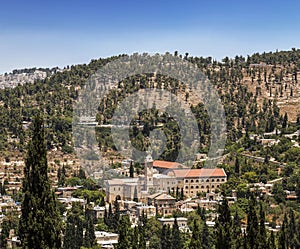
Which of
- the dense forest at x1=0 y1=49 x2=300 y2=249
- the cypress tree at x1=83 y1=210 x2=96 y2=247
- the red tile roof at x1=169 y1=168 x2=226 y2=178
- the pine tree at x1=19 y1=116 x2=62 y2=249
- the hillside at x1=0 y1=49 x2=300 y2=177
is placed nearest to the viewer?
the pine tree at x1=19 y1=116 x2=62 y2=249

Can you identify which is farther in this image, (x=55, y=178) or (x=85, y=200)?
(x=55, y=178)

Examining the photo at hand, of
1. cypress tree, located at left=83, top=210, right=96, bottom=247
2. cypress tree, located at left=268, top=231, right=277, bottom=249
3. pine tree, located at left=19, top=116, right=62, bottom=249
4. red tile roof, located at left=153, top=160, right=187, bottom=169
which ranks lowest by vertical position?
cypress tree, located at left=83, top=210, right=96, bottom=247

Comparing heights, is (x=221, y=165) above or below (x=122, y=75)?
below

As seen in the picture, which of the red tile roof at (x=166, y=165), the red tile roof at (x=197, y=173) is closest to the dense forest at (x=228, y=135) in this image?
the red tile roof at (x=197, y=173)

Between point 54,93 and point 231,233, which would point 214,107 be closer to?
point 54,93

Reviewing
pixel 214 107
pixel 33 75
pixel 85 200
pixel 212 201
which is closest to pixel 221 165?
pixel 212 201

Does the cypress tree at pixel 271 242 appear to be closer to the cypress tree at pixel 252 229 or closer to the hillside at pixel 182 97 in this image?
the cypress tree at pixel 252 229

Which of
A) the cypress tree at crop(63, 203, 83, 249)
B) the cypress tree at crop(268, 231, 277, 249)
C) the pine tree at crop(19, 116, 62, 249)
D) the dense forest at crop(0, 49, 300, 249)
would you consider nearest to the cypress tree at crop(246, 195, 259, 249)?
the dense forest at crop(0, 49, 300, 249)

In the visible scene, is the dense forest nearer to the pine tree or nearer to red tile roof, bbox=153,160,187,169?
red tile roof, bbox=153,160,187,169
